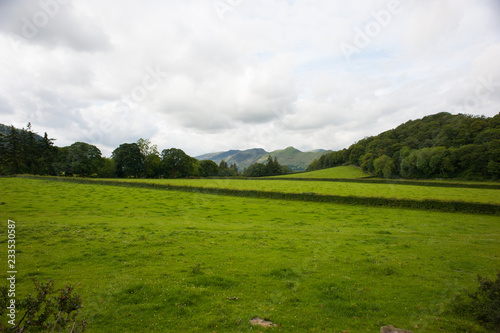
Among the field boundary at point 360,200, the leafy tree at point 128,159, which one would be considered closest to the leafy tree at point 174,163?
the leafy tree at point 128,159

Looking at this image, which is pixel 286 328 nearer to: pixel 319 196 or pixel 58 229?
pixel 58 229

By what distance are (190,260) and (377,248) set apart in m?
12.0

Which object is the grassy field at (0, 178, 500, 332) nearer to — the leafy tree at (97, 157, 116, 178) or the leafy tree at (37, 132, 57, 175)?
the leafy tree at (97, 157, 116, 178)

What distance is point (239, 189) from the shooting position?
44.1 meters

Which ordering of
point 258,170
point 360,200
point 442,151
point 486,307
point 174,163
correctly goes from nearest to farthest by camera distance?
point 486,307, point 360,200, point 442,151, point 174,163, point 258,170

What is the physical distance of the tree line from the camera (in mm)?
73688

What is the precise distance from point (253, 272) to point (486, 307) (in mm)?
8008

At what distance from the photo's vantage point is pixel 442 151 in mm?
74812

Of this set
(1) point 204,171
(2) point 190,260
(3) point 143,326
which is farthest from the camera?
(1) point 204,171

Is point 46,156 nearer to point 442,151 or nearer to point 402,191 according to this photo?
point 402,191

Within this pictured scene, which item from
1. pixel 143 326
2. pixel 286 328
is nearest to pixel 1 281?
pixel 143 326

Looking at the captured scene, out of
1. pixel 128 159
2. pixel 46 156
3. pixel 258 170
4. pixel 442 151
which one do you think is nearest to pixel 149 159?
pixel 128 159

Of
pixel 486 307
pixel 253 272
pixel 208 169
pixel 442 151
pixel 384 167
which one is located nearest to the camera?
pixel 486 307

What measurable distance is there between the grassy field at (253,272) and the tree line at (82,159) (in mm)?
65898
